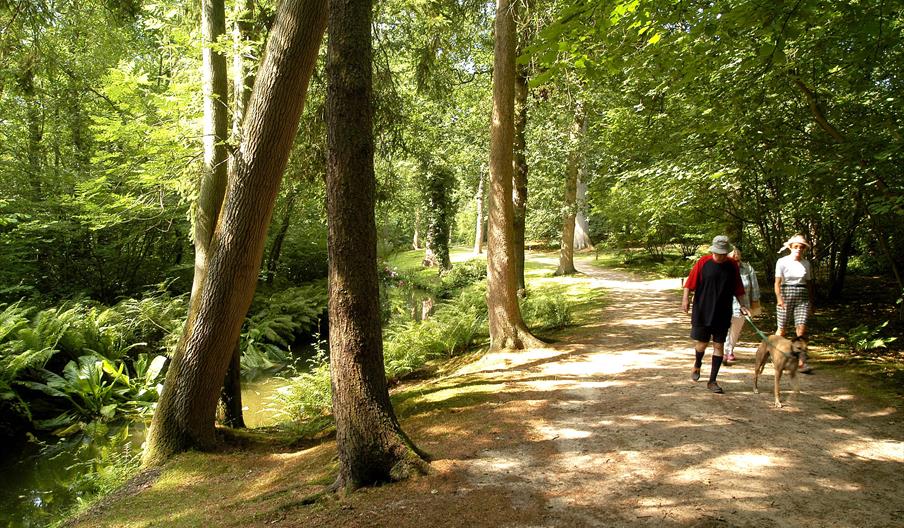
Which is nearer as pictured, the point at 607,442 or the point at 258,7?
the point at 607,442

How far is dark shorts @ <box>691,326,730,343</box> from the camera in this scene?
6055mm

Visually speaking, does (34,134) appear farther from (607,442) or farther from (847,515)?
(847,515)

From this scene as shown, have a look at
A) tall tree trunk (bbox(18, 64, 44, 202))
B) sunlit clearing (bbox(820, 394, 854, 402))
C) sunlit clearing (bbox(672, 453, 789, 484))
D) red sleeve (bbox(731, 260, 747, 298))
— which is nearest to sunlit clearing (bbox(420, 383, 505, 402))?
sunlit clearing (bbox(672, 453, 789, 484))

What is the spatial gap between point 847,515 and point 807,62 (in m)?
6.95

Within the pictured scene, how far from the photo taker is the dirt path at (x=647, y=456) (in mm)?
3562

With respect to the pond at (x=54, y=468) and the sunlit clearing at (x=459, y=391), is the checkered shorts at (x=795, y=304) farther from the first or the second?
the pond at (x=54, y=468)

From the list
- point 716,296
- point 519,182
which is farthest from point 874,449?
point 519,182

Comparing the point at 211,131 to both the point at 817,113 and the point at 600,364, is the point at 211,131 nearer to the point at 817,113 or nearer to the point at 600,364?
the point at 600,364

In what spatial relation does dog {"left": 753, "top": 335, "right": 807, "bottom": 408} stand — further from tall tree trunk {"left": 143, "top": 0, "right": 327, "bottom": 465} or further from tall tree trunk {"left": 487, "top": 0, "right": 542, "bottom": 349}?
tall tree trunk {"left": 143, "top": 0, "right": 327, "bottom": 465}

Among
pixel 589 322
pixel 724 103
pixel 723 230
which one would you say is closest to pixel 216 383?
pixel 589 322

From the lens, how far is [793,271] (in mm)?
6992

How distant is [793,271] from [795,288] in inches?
10.0

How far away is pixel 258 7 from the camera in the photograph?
25.6ft

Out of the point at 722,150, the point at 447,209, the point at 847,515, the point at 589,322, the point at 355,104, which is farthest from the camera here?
the point at 447,209
